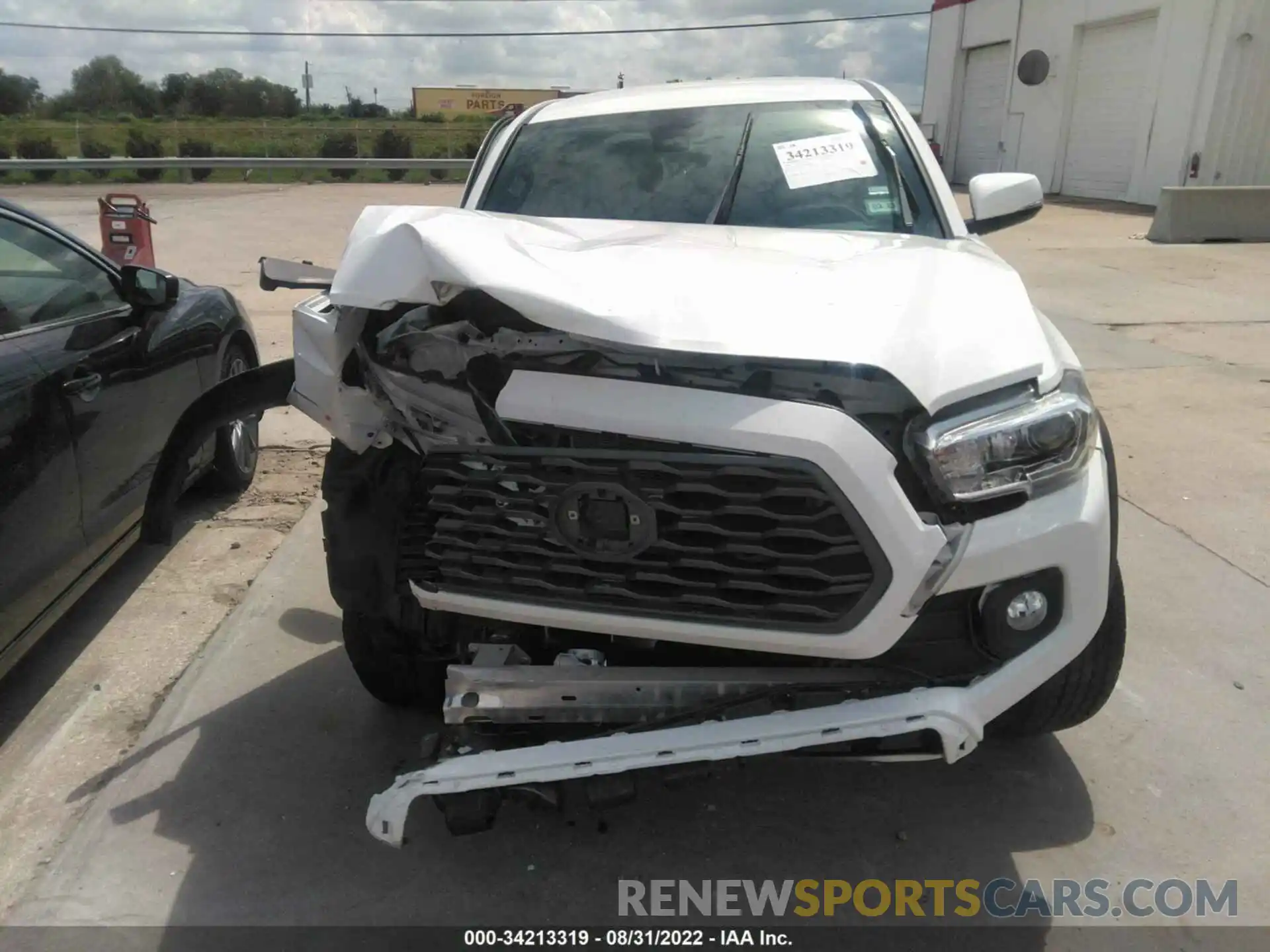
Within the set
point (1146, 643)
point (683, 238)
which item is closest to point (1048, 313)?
point (1146, 643)

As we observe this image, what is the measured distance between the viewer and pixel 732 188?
3.40 metres

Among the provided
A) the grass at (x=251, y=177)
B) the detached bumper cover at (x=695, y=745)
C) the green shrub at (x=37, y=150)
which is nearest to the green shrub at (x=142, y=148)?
the green shrub at (x=37, y=150)

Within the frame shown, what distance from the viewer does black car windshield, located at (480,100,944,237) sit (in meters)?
3.29

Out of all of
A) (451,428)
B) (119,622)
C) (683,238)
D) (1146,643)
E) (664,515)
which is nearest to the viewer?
(664,515)

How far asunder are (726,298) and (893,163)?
165 centimetres

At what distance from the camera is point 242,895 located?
236cm

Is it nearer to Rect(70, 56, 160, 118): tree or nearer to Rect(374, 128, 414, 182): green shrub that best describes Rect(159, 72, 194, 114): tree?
Rect(70, 56, 160, 118): tree

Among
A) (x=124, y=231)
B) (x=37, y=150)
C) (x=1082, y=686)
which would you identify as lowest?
(x=1082, y=686)

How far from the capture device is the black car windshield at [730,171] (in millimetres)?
3291

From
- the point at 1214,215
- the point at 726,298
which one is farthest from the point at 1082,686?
the point at 1214,215

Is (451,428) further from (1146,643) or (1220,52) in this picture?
(1220,52)

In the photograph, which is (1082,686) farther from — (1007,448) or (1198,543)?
(1198,543)

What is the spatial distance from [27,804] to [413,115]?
57.5 meters

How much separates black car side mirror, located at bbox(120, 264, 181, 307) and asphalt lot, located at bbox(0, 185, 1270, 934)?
1.16m
